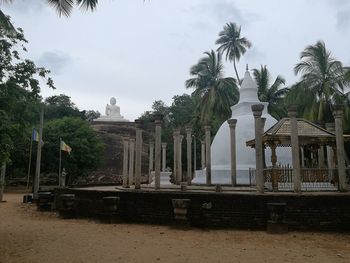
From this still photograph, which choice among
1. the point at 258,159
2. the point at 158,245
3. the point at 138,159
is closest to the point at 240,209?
the point at 258,159

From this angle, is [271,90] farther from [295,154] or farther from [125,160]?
[295,154]

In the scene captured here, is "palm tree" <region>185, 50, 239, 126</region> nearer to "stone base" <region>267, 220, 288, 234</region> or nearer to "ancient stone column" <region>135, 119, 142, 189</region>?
"ancient stone column" <region>135, 119, 142, 189</region>

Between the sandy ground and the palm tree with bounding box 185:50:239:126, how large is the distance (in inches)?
1039

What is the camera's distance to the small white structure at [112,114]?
212 feet

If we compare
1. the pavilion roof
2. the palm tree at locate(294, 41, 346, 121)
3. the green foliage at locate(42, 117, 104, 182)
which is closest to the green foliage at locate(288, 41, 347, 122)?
the palm tree at locate(294, 41, 346, 121)

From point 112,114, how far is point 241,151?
47399mm

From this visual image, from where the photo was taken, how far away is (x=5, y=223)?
42.7 ft

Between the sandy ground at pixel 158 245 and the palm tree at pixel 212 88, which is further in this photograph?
the palm tree at pixel 212 88

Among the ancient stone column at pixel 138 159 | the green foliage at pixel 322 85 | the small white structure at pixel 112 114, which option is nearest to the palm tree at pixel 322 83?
the green foliage at pixel 322 85

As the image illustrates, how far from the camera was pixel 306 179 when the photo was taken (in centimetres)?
1570

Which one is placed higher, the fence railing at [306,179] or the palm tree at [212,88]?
the palm tree at [212,88]

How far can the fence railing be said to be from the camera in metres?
15.0

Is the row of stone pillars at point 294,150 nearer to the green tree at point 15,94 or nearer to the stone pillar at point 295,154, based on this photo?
the stone pillar at point 295,154

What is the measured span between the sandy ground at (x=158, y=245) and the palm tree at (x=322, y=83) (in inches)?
807
